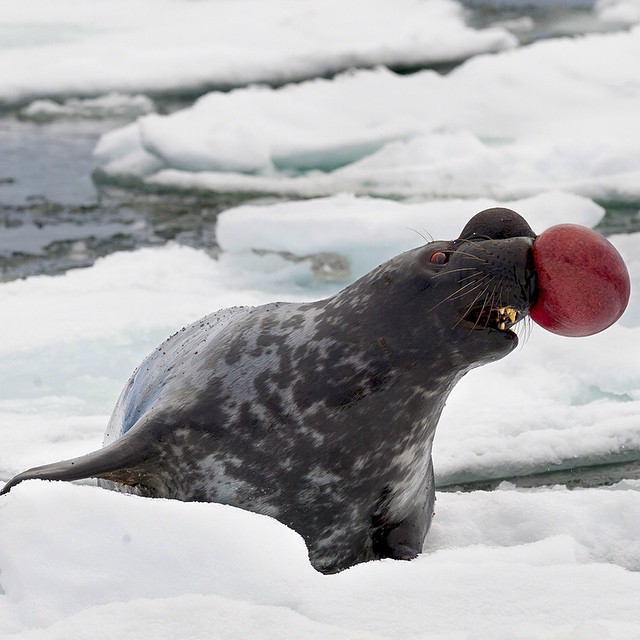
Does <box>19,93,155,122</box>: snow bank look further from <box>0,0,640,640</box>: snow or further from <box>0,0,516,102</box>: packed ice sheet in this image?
<box>0,0,516,102</box>: packed ice sheet

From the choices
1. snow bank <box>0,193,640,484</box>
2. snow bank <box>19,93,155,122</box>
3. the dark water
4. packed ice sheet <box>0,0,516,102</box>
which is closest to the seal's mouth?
snow bank <box>0,193,640,484</box>

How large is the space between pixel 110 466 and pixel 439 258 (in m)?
0.95

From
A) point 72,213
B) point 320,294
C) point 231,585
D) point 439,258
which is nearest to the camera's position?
point 231,585

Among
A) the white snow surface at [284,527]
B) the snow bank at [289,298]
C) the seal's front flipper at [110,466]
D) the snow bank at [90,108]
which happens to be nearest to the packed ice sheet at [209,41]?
the snow bank at [90,108]

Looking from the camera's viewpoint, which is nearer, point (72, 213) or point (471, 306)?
point (471, 306)

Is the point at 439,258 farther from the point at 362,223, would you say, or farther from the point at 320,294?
the point at 362,223

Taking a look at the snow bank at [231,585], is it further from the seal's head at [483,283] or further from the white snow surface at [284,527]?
the seal's head at [483,283]

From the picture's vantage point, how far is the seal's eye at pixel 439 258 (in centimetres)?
296

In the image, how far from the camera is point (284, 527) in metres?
2.31

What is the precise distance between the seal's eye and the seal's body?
0.02 metres

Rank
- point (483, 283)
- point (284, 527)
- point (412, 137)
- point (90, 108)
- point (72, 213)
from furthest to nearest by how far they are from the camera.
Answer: point (90, 108) → point (412, 137) → point (72, 213) → point (483, 283) → point (284, 527)

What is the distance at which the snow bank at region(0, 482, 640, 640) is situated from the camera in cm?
191

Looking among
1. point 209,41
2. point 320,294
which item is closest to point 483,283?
point 320,294

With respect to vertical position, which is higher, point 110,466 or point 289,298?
point 110,466
